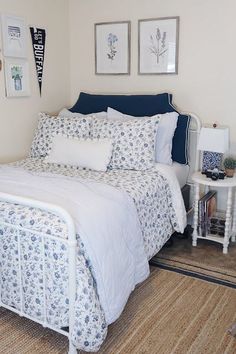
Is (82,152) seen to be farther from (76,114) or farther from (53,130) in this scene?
(76,114)

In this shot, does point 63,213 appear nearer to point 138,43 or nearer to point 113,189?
point 113,189

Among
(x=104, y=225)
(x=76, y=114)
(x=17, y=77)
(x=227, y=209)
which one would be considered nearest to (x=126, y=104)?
(x=76, y=114)

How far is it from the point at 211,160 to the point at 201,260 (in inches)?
31.6

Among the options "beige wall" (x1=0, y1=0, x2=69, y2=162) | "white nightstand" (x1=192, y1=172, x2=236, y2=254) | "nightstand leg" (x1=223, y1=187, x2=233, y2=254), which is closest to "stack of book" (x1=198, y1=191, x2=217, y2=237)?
"white nightstand" (x1=192, y1=172, x2=236, y2=254)

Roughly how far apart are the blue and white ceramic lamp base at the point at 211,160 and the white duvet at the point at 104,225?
107cm

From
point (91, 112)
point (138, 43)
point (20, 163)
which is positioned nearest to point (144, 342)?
point (20, 163)

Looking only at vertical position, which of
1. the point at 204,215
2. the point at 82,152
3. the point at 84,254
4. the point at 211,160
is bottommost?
the point at 204,215

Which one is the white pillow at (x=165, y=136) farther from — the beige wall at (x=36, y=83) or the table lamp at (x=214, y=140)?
the beige wall at (x=36, y=83)

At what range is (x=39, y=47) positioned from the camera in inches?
125

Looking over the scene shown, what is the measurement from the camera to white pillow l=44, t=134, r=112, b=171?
261 centimetres

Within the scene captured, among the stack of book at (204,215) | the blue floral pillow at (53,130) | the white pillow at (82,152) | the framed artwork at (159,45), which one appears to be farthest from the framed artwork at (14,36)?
the stack of book at (204,215)

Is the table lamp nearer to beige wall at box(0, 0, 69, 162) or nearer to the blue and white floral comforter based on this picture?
the blue and white floral comforter

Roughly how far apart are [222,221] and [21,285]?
5.99 ft

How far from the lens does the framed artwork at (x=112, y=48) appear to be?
3.20m
